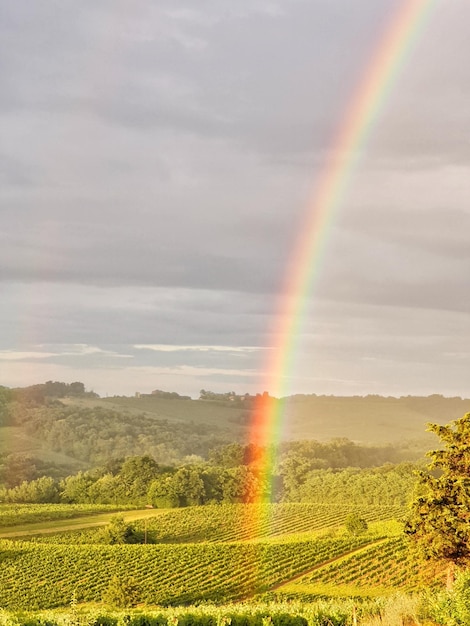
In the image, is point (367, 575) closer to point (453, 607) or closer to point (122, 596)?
point (122, 596)

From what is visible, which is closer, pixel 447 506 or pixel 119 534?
pixel 447 506

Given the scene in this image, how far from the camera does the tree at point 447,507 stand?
30766 millimetres

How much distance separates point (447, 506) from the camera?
31344 mm

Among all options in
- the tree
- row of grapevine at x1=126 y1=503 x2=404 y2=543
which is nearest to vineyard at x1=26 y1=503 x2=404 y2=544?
row of grapevine at x1=126 y1=503 x2=404 y2=543

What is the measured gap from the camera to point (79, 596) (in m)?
54.6

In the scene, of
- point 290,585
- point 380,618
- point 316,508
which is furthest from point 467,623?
point 316,508

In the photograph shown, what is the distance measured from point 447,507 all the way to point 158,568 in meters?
38.8

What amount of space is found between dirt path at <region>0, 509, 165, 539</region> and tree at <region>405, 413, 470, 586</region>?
7171 cm

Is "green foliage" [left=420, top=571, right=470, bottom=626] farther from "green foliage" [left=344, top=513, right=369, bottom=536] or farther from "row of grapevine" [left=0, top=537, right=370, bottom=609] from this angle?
"green foliage" [left=344, top=513, right=369, bottom=536]

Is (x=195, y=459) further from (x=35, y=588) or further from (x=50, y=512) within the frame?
(x=35, y=588)

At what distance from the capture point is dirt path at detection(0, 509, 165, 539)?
94625 millimetres

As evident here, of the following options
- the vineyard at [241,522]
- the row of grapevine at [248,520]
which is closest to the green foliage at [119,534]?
the vineyard at [241,522]

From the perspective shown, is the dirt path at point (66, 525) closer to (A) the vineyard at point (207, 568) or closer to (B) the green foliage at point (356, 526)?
(A) the vineyard at point (207, 568)

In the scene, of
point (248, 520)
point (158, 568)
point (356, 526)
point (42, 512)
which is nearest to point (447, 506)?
point (158, 568)
